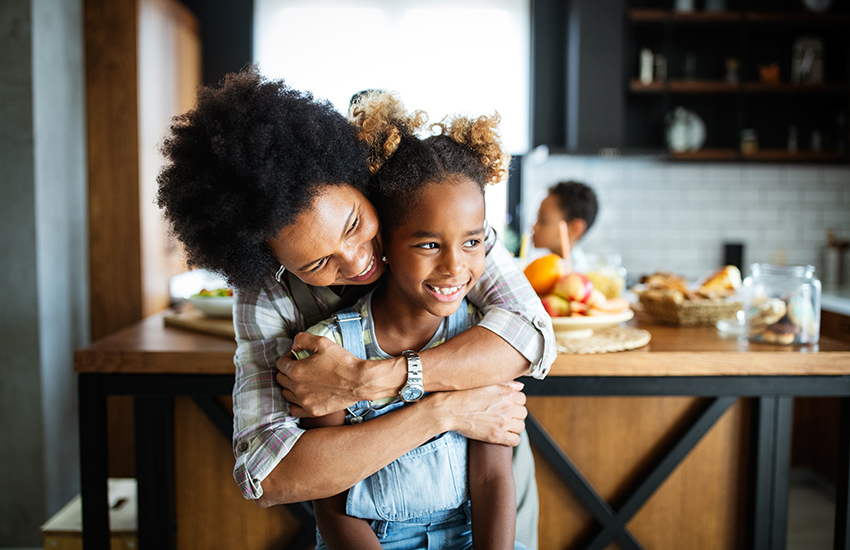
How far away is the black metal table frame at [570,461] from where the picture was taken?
1.39 meters

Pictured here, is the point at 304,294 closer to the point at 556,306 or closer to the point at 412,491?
the point at 412,491

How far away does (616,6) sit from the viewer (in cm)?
368

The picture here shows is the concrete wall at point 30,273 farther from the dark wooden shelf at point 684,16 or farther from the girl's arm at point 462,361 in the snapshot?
→ the dark wooden shelf at point 684,16

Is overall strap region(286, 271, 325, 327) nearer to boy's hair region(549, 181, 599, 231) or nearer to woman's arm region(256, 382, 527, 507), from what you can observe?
woman's arm region(256, 382, 527, 507)

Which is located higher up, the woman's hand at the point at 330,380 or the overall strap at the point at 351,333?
the overall strap at the point at 351,333

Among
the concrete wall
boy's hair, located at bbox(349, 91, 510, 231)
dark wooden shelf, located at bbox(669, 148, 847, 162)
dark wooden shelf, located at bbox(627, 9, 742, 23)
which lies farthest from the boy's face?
the concrete wall

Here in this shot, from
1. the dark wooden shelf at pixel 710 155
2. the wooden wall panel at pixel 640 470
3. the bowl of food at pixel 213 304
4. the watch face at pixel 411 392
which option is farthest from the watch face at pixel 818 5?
the watch face at pixel 411 392

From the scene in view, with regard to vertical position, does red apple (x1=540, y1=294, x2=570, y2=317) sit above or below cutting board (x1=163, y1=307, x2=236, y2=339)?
above

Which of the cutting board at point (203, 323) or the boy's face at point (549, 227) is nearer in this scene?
the cutting board at point (203, 323)

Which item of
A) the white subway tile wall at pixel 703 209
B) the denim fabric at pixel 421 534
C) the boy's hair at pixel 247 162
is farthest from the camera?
the white subway tile wall at pixel 703 209

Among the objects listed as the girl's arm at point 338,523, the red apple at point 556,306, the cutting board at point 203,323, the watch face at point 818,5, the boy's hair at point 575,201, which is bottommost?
the girl's arm at point 338,523

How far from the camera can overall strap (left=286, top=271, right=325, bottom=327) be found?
3.69ft

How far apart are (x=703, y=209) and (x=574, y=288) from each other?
10.0ft

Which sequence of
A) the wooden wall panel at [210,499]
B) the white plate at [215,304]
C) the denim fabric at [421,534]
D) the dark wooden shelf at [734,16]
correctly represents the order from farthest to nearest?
the dark wooden shelf at [734,16], the white plate at [215,304], the wooden wall panel at [210,499], the denim fabric at [421,534]
